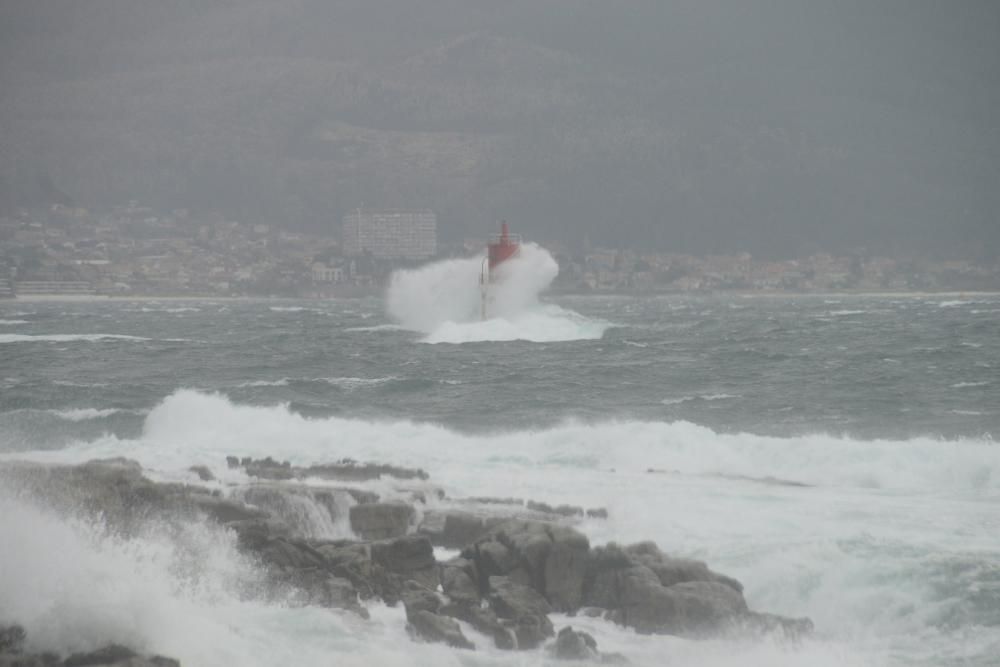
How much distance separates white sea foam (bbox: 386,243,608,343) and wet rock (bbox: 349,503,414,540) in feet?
126

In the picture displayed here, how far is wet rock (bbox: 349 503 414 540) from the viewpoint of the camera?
55.9 ft

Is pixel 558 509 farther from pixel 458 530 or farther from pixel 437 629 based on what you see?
pixel 437 629

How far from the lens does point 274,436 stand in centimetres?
2645

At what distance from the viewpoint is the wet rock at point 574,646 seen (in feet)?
40.1

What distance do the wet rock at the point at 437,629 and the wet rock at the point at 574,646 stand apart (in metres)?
0.88

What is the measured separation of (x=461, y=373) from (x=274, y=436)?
13.9 metres

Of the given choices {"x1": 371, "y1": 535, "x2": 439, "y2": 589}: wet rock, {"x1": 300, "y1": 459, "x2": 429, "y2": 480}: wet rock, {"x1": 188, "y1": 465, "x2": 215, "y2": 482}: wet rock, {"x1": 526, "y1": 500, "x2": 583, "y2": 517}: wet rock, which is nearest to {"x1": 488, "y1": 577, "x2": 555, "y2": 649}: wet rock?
{"x1": 371, "y1": 535, "x2": 439, "y2": 589}: wet rock

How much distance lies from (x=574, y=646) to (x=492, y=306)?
49.0 meters

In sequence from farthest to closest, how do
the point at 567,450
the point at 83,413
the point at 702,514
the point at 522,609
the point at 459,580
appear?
1. the point at 83,413
2. the point at 567,450
3. the point at 702,514
4. the point at 459,580
5. the point at 522,609

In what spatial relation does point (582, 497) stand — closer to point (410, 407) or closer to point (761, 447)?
point (761, 447)

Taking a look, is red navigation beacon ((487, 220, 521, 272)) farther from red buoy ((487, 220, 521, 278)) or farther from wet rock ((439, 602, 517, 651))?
wet rock ((439, 602, 517, 651))

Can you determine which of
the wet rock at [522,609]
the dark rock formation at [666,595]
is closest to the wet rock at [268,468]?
the wet rock at [522,609]

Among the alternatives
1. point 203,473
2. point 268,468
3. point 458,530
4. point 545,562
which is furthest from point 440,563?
point 268,468

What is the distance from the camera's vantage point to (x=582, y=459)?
23922 millimetres
